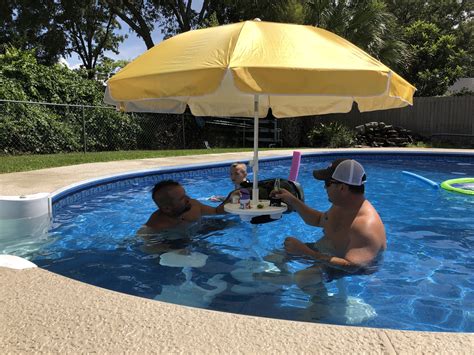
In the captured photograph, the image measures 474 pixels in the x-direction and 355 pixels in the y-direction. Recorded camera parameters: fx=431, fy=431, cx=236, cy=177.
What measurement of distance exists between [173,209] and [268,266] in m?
1.15

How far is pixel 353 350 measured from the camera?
6.28 ft

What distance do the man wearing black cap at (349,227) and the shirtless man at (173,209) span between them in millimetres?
1404

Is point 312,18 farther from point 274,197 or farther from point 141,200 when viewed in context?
point 274,197

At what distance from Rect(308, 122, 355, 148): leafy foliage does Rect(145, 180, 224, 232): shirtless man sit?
13.6 m

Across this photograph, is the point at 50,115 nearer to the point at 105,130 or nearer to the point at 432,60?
the point at 105,130

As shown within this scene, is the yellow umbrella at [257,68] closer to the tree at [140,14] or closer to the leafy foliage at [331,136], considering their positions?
the leafy foliage at [331,136]

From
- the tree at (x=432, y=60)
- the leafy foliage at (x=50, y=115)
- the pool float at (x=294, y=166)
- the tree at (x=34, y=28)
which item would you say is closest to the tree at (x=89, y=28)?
the tree at (x=34, y=28)

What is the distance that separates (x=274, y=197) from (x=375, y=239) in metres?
1.29

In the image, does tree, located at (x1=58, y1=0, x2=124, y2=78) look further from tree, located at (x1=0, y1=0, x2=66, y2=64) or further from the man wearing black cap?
the man wearing black cap

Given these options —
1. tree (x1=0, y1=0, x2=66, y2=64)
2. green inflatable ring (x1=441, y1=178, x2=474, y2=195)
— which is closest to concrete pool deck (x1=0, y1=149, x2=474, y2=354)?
green inflatable ring (x1=441, y1=178, x2=474, y2=195)

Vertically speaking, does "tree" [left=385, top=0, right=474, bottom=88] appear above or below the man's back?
above

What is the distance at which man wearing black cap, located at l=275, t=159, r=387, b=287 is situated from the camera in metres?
3.25

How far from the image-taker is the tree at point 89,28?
75.8 ft

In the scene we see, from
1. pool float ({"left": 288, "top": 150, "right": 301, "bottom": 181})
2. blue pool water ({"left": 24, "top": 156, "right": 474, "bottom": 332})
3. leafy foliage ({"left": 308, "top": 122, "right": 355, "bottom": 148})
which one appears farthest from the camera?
leafy foliage ({"left": 308, "top": 122, "right": 355, "bottom": 148})
